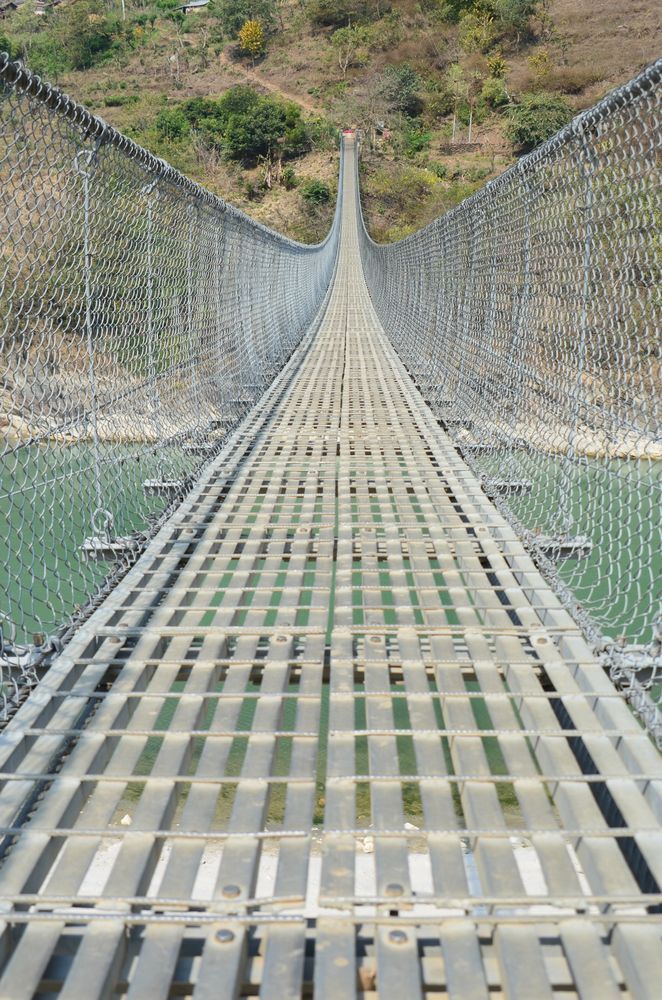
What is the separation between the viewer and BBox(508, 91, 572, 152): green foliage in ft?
62.3

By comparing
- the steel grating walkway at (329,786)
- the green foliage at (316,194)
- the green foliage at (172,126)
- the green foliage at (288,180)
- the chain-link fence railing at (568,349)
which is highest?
the green foliage at (172,126)

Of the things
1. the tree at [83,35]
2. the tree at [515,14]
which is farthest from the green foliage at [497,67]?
the tree at [83,35]

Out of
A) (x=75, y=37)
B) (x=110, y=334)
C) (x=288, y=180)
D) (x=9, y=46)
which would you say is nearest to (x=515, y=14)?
(x=288, y=180)

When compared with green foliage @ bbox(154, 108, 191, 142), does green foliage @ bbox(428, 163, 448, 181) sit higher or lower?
lower

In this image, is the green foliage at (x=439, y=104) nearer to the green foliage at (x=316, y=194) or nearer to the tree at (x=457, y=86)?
the tree at (x=457, y=86)

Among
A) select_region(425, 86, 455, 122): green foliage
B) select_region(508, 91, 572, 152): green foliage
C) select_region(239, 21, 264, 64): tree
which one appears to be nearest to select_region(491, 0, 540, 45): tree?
select_region(425, 86, 455, 122): green foliage

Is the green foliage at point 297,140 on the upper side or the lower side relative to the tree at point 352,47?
lower

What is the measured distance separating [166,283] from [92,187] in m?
1.12

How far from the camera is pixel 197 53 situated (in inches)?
1141

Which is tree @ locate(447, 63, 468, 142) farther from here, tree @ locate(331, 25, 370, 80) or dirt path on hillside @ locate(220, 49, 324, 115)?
tree @ locate(331, 25, 370, 80)

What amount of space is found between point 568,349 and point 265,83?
90.1 ft

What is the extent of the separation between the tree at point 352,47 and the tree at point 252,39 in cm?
295

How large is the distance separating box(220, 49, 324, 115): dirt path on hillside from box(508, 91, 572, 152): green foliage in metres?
6.96

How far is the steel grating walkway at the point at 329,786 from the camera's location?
872 millimetres
